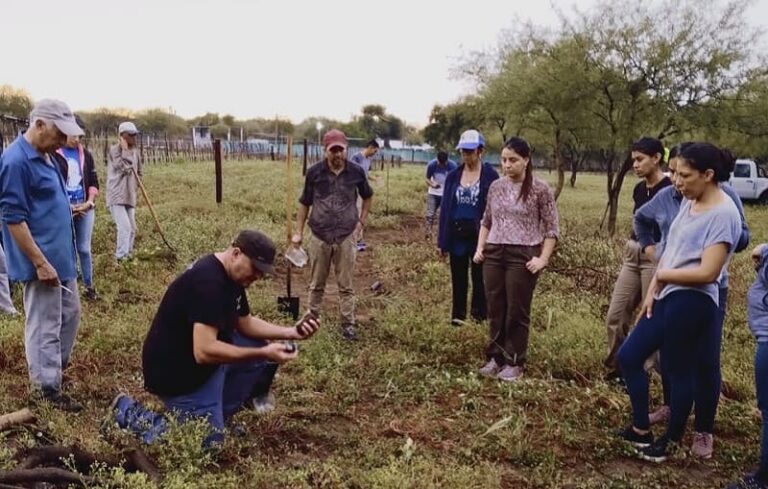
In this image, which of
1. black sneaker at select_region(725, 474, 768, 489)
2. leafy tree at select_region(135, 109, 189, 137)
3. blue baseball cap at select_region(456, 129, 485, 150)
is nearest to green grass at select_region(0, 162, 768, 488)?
black sneaker at select_region(725, 474, 768, 489)

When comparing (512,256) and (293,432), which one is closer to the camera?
(293,432)

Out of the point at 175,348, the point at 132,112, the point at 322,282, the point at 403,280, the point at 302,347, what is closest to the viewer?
the point at 175,348

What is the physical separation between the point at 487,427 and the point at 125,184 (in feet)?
16.7

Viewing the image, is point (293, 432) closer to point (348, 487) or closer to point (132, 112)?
point (348, 487)

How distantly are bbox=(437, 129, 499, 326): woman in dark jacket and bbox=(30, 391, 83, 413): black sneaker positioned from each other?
2.95 m

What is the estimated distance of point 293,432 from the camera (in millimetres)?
3623

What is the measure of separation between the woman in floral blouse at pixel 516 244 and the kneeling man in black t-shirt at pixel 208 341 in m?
1.71

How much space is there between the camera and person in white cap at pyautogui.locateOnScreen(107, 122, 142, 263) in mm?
7070

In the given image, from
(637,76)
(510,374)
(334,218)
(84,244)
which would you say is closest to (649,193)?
(510,374)

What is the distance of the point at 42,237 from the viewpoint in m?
3.63

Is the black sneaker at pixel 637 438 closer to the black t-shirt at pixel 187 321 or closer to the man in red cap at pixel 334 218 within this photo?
the black t-shirt at pixel 187 321

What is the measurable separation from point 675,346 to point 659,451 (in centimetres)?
63

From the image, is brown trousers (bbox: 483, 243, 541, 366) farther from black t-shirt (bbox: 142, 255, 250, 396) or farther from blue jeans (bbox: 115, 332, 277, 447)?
black t-shirt (bbox: 142, 255, 250, 396)

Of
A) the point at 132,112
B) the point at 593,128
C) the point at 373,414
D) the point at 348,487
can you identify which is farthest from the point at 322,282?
the point at 132,112
